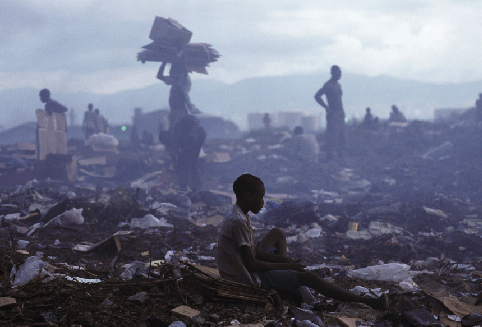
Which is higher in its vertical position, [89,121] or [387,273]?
[89,121]

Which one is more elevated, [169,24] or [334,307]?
[169,24]

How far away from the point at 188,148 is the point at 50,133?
481cm

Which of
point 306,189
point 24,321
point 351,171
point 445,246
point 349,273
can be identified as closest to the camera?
point 24,321

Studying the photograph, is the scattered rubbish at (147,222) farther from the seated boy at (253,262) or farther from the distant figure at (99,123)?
the distant figure at (99,123)

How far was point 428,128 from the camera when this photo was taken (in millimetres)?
17609

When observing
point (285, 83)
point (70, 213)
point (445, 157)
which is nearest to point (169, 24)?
point (70, 213)

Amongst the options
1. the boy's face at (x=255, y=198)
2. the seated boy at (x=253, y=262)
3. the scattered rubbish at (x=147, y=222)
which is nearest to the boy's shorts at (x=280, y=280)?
the seated boy at (x=253, y=262)

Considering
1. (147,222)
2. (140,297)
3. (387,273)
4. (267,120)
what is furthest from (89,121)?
(140,297)

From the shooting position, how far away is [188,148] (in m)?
11.6

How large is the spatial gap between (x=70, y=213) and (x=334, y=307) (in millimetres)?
4438

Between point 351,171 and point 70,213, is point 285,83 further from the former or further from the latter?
point 70,213

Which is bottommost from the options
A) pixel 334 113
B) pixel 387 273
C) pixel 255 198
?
pixel 387 273

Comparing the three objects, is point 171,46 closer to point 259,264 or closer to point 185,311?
point 259,264

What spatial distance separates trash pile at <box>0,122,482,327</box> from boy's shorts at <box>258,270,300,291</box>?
9 centimetres
